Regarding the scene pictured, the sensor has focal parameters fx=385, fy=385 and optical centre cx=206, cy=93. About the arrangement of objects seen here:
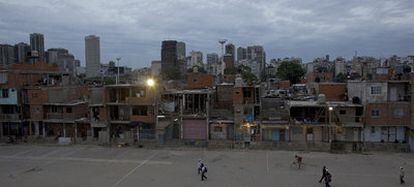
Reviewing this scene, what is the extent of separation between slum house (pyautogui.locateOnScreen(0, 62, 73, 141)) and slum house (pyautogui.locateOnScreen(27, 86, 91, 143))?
111 centimetres

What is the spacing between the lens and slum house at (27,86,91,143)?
48969 mm

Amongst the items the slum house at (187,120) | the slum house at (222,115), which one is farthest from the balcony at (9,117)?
the slum house at (222,115)

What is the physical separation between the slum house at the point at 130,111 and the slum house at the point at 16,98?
38.4 feet

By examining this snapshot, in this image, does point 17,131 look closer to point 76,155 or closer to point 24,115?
point 24,115

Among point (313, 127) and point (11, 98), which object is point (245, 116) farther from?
point (11, 98)

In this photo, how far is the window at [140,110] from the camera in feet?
→ 152

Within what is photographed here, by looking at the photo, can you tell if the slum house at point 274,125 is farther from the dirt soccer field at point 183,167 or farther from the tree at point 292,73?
the tree at point 292,73

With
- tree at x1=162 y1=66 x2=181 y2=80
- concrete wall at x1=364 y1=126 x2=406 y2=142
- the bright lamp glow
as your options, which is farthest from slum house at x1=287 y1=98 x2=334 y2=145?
tree at x1=162 y1=66 x2=181 y2=80

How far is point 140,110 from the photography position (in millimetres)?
46719

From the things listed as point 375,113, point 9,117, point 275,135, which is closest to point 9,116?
point 9,117

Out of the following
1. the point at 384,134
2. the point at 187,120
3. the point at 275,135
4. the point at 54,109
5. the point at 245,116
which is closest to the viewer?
the point at 384,134

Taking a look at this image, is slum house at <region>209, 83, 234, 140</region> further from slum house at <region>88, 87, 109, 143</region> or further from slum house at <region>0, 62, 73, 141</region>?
slum house at <region>0, 62, 73, 141</region>

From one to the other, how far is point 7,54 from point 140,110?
64.6 metres

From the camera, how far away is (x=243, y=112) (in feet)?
151
